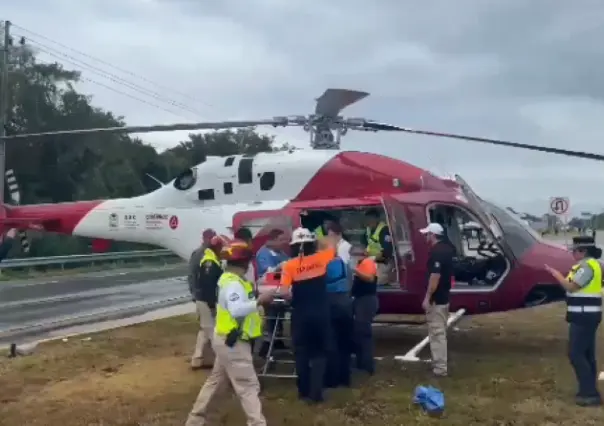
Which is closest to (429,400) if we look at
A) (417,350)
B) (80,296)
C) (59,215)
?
(417,350)

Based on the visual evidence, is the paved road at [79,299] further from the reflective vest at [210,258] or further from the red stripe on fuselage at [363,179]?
the red stripe on fuselage at [363,179]

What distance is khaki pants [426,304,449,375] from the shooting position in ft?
32.6

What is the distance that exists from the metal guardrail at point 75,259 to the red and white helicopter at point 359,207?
13063 millimetres

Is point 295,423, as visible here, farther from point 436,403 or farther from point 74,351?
point 74,351

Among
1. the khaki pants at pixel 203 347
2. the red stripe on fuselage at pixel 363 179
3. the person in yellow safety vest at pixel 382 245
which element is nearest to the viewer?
the khaki pants at pixel 203 347

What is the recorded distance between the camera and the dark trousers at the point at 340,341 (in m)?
9.41

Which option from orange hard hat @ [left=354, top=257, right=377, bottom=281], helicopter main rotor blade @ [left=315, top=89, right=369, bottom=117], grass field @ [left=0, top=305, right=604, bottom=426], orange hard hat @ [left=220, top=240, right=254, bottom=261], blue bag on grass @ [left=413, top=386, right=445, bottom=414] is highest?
helicopter main rotor blade @ [left=315, top=89, right=369, bottom=117]

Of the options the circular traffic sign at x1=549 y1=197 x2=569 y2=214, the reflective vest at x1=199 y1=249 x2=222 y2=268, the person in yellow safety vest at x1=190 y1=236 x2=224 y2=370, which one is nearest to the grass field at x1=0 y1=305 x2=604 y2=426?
the person in yellow safety vest at x1=190 y1=236 x2=224 y2=370

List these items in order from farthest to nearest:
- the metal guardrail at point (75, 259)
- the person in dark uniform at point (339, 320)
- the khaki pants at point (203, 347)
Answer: the metal guardrail at point (75, 259) → the khaki pants at point (203, 347) → the person in dark uniform at point (339, 320)

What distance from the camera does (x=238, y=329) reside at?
7.13 meters

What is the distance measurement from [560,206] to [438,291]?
20.0 meters

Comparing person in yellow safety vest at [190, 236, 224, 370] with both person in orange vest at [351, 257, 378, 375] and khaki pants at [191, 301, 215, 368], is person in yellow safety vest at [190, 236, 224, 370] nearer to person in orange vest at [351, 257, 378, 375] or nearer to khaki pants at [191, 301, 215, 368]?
khaki pants at [191, 301, 215, 368]

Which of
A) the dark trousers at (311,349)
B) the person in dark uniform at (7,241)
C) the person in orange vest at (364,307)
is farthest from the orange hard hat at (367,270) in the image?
the person in dark uniform at (7,241)

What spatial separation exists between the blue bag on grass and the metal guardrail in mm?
17911
